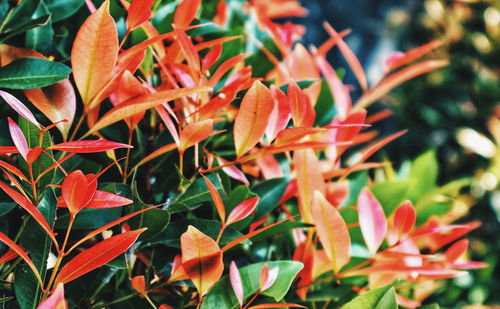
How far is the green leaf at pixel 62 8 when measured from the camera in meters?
0.63

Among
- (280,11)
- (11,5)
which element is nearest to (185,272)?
(11,5)

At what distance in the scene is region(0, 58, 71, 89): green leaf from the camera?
511mm

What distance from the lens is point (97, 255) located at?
0.45m

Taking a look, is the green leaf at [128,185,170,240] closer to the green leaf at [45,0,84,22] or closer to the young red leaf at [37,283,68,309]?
the young red leaf at [37,283,68,309]

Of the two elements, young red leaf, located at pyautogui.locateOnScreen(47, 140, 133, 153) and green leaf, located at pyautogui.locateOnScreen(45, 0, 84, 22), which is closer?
young red leaf, located at pyautogui.locateOnScreen(47, 140, 133, 153)

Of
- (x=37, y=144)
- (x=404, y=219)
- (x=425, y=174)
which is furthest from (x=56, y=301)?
(x=425, y=174)

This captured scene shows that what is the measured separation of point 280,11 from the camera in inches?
39.7

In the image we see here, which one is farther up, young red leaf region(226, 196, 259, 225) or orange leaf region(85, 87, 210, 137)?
orange leaf region(85, 87, 210, 137)

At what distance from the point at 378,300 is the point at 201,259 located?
198 millimetres

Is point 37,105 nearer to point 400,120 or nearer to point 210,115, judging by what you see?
point 210,115

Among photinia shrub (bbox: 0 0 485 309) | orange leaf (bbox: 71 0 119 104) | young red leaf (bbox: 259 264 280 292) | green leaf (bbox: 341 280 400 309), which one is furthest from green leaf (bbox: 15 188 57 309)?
green leaf (bbox: 341 280 400 309)

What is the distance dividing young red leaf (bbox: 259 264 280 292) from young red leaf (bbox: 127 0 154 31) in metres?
0.30

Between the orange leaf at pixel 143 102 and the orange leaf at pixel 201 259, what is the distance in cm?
13

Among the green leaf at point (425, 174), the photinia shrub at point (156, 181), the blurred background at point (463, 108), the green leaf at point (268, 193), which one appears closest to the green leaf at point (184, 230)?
the photinia shrub at point (156, 181)
